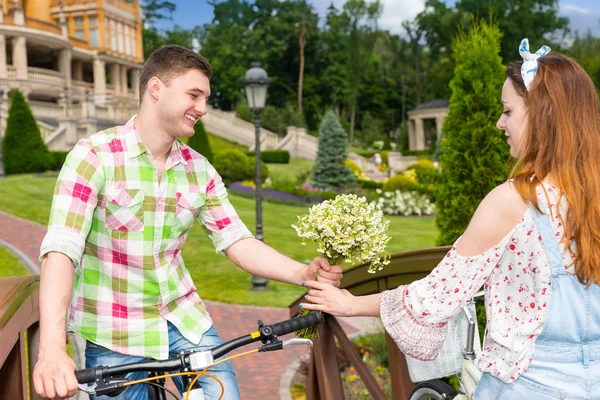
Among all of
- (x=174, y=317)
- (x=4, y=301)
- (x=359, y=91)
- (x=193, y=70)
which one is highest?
(x=359, y=91)

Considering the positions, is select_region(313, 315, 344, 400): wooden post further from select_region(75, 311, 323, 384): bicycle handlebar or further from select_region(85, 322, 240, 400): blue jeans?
select_region(75, 311, 323, 384): bicycle handlebar

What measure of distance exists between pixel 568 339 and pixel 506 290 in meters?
0.23

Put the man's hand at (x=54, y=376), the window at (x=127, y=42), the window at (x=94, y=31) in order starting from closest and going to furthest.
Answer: the man's hand at (x=54, y=376) → the window at (x=94, y=31) → the window at (x=127, y=42)

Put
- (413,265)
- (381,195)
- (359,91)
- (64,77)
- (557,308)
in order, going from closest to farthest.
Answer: (557,308)
(413,265)
(381,195)
(64,77)
(359,91)

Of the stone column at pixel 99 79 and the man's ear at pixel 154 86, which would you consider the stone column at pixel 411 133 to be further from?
the man's ear at pixel 154 86

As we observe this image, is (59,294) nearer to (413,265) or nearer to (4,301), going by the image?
(4,301)

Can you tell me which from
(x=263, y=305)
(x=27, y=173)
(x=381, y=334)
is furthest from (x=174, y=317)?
(x=27, y=173)

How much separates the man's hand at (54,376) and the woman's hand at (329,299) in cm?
91

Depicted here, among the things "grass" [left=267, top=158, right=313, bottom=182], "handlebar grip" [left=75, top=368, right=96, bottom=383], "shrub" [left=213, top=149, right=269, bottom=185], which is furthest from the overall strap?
"grass" [left=267, top=158, right=313, bottom=182]

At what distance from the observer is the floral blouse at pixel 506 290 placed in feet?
6.40

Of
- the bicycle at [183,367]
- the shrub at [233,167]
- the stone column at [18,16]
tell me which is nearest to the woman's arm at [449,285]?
the bicycle at [183,367]

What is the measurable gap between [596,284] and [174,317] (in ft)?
5.07

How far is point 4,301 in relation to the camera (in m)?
2.18

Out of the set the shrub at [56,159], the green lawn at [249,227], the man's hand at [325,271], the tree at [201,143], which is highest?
the tree at [201,143]
